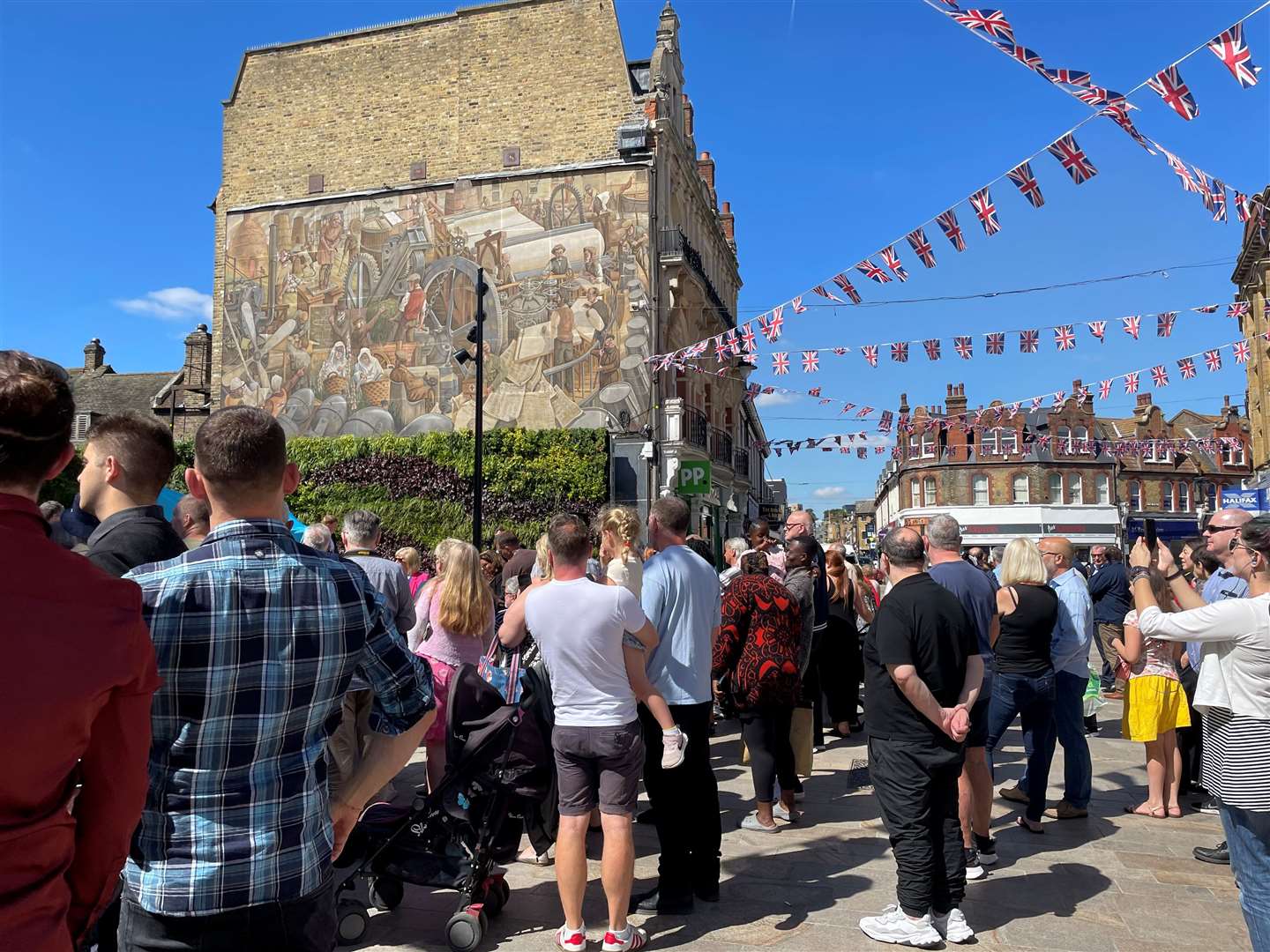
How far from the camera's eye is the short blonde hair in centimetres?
571

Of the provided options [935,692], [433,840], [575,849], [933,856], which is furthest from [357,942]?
[935,692]

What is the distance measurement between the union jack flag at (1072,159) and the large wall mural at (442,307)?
13.7 m

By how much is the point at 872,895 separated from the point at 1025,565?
2447 millimetres

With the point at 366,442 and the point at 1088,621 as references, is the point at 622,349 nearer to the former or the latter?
the point at 366,442

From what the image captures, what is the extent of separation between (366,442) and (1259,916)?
2168 cm

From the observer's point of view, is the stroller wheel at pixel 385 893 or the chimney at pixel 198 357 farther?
the chimney at pixel 198 357

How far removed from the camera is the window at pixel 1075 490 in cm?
4984

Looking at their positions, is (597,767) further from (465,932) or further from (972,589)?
(972,589)

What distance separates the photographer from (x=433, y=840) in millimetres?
4137

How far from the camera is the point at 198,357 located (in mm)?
29516

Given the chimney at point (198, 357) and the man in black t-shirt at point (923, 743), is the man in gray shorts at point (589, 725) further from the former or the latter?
the chimney at point (198, 357)

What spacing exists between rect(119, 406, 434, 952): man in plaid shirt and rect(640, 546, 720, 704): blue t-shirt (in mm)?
2695

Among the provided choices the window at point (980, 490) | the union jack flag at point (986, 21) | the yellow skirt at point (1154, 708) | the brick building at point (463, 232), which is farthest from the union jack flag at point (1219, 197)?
the window at point (980, 490)

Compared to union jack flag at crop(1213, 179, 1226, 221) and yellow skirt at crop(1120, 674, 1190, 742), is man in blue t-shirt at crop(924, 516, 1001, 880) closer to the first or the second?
yellow skirt at crop(1120, 674, 1190, 742)
